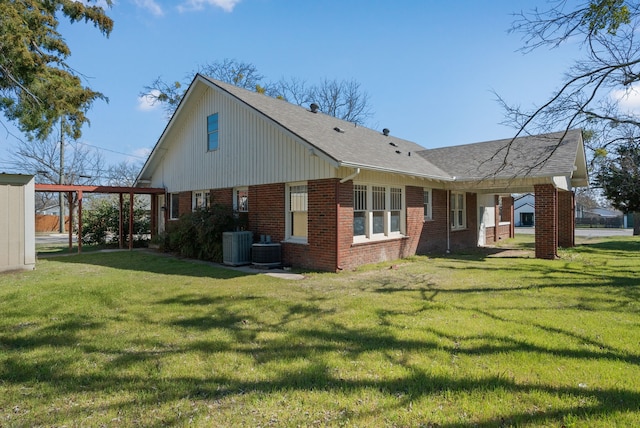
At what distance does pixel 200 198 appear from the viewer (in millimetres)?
14719

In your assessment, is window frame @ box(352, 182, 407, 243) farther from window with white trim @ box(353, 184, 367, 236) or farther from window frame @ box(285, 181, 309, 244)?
window frame @ box(285, 181, 309, 244)

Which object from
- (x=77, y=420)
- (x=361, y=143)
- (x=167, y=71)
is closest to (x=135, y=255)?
(x=361, y=143)

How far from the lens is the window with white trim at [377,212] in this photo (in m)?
10.6

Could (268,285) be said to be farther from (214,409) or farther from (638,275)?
(638,275)

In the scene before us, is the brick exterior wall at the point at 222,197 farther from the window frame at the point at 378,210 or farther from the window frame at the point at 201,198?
the window frame at the point at 378,210

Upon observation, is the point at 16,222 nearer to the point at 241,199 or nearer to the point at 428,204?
the point at 241,199

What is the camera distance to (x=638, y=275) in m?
8.95

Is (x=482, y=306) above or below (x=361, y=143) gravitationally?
below

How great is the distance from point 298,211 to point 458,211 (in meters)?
9.11

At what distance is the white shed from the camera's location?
933cm

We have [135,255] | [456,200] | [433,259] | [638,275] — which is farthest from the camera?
[456,200]

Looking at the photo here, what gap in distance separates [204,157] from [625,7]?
12589 mm

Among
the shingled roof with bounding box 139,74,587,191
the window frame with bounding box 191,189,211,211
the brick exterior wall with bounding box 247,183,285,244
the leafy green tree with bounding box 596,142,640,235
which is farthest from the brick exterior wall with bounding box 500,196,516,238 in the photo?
the window frame with bounding box 191,189,211,211

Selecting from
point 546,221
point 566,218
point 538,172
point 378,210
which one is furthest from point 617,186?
point 378,210
